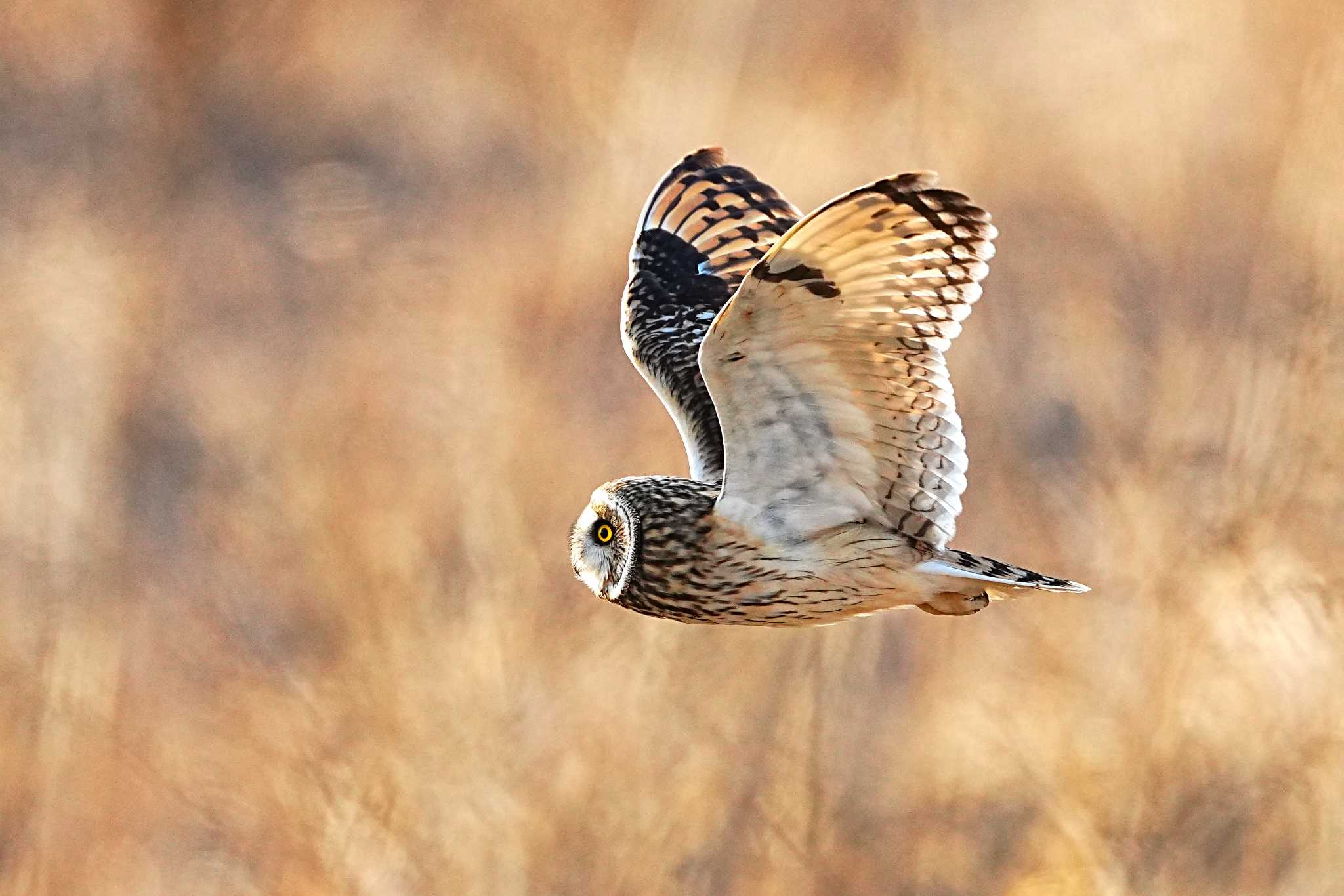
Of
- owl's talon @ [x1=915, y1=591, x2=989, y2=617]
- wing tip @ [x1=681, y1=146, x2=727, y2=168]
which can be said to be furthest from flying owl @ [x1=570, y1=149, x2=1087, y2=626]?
wing tip @ [x1=681, y1=146, x2=727, y2=168]

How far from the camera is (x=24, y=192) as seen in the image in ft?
25.6

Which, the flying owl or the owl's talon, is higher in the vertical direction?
the flying owl

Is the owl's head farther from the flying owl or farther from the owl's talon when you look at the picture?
the owl's talon

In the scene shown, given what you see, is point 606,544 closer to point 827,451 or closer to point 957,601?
point 827,451

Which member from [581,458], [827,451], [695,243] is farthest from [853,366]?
[581,458]

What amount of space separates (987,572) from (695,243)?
3.63 feet

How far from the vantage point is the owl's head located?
2.82m

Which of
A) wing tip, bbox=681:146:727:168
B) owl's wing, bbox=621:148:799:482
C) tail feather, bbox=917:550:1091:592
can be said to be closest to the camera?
tail feather, bbox=917:550:1091:592

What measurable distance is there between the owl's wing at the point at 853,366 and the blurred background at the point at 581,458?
9.81ft

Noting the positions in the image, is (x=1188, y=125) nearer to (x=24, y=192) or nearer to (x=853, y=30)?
(x=853, y=30)

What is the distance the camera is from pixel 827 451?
9.03ft

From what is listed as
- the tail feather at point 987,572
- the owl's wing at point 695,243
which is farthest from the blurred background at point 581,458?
the tail feather at point 987,572

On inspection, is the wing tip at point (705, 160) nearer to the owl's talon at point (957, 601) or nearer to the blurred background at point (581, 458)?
the owl's talon at point (957, 601)

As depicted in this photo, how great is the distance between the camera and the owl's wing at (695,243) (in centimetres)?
343
